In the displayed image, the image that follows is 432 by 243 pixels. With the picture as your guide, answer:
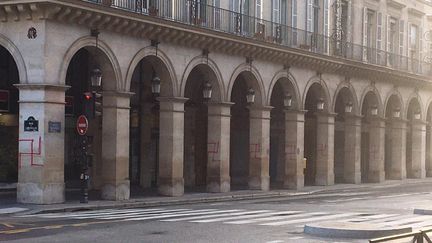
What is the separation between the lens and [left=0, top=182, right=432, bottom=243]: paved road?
16797mm

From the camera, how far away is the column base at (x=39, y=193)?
25.9 meters

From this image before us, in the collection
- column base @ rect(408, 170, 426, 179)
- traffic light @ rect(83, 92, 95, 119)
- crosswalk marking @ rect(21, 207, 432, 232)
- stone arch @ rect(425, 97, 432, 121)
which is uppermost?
stone arch @ rect(425, 97, 432, 121)

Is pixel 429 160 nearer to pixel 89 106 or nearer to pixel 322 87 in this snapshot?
pixel 322 87

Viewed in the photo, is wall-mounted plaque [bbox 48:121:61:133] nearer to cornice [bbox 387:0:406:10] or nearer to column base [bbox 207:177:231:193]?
column base [bbox 207:177:231:193]

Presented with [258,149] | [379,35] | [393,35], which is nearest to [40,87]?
[258,149]

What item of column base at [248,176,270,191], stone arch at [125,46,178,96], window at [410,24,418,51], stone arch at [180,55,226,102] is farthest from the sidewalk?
window at [410,24,418,51]

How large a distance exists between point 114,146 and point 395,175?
1188 inches

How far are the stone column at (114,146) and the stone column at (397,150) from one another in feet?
93.7

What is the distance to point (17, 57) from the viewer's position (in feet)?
87.2

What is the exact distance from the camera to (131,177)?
37000mm

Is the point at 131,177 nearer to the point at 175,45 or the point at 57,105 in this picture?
the point at 175,45

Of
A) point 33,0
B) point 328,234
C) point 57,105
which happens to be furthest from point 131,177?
point 328,234

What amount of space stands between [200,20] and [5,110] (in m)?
9.16

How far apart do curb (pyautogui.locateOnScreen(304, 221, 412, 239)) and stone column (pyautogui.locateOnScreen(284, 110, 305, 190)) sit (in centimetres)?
2324
